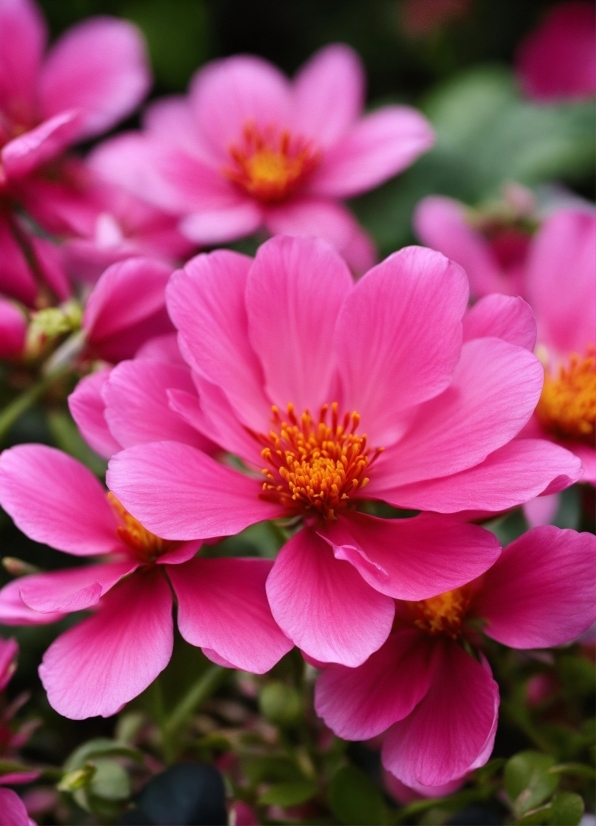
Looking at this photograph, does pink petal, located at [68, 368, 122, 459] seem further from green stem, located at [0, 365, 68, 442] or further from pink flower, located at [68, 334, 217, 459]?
green stem, located at [0, 365, 68, 442]

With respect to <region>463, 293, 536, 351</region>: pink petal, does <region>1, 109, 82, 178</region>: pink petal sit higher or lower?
higher

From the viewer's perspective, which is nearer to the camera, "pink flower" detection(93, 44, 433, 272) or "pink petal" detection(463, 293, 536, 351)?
"pink petal" detection(463, 293, 536, 351)

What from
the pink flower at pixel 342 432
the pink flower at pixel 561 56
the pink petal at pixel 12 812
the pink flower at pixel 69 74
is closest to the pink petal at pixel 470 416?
the pink flower at pixel 342 432

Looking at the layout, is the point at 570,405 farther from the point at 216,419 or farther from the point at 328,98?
the point at 328,98

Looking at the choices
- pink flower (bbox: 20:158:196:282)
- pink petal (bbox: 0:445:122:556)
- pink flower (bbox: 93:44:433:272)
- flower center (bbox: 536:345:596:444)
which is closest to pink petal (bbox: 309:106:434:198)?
pink flower (bbox: 93:44:433:272)

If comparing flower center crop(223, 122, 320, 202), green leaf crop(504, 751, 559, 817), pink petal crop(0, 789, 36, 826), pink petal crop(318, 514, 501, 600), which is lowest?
green leaf crop(504, 751, 559, 817)
